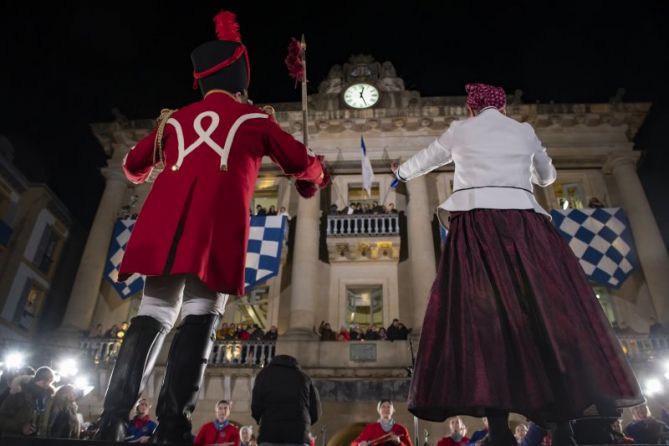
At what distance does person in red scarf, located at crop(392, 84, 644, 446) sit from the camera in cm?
237

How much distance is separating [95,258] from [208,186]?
726 inches

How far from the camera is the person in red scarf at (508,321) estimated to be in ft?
7.77

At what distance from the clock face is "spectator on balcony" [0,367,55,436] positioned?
18244 mm

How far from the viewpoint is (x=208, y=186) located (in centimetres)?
303

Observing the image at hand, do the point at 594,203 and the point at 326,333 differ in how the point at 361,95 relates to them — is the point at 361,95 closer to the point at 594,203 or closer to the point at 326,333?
the point at 594,203

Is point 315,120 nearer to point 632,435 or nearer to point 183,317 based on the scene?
point 632,435

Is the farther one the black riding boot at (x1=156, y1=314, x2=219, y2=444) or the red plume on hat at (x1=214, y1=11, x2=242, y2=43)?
the red plume on hat at (x1=214, y1=11, x2=242, y2=43)

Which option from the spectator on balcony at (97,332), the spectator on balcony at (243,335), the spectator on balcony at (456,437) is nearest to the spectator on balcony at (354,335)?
the spectator on balcony at (243,335)

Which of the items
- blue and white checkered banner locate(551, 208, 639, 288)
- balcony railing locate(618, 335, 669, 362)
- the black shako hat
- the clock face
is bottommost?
the black shako hat

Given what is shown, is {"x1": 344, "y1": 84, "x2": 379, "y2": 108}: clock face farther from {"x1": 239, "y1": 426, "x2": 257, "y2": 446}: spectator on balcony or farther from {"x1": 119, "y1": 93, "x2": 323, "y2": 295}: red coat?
{"x1": 119, "y1": 93, "x2": 323, "y2": 295}: red coat

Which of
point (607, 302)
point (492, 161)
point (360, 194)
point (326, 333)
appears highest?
point (360, 194)

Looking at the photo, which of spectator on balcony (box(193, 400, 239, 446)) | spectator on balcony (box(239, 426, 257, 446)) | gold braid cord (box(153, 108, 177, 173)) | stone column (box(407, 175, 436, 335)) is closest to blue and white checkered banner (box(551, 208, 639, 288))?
stone column (box(407, 175, 436, 335))

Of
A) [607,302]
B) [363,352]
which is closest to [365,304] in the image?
[363,352]

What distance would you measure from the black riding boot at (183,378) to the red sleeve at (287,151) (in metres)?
1.24
